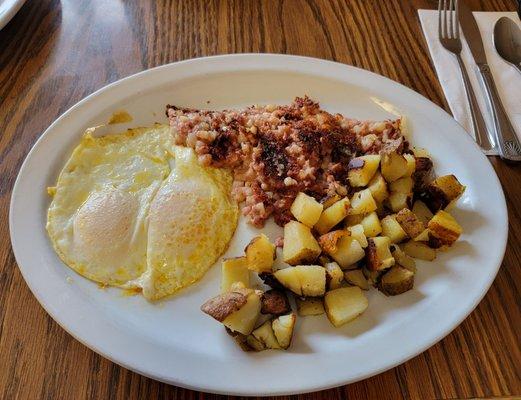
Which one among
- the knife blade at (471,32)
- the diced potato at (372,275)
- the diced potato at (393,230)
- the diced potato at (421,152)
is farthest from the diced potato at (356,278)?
the knife blade at (471,32)

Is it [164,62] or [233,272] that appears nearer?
[233,272]

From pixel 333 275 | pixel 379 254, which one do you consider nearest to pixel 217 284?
pixel 333 275

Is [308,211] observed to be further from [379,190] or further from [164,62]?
[164,62]

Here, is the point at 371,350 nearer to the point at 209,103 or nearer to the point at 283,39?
the point at 209,103

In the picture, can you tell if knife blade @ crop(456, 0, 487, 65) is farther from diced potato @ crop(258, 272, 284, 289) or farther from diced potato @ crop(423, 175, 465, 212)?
diced potato @ crop(258, 272, 284, 289)

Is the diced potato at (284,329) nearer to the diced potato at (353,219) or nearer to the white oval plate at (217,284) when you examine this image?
the white oval plate at (217,284)
